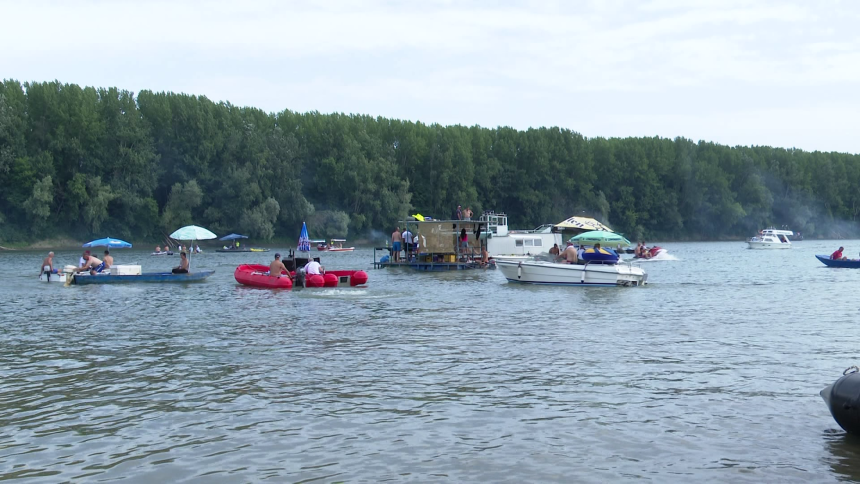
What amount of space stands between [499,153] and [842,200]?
74420 mm

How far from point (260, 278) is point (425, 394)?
83.8ft

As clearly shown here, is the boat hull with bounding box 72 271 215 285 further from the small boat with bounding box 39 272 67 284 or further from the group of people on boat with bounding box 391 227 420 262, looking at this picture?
the group of people on boat with bounding box 391 227 420 262

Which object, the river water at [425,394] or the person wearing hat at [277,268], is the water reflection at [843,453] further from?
the person wearing hat at [277,268]

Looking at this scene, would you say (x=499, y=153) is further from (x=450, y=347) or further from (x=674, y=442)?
(x=674, y=442)

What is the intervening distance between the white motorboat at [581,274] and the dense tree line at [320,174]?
64.4m

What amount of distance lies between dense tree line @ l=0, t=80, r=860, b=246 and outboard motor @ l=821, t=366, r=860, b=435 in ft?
300

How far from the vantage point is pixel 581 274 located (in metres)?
38.2

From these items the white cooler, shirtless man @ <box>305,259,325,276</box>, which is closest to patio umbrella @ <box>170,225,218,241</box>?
the white cooler

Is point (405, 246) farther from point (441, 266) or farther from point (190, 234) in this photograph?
point (190, 234)

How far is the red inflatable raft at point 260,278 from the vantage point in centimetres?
3717

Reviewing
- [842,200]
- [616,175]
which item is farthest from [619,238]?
[842,200]

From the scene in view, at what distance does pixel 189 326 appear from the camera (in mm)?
24234

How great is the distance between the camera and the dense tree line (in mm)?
96188

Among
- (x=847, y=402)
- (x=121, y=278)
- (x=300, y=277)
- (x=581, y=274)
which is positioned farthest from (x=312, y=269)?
(x=847, y=402)
